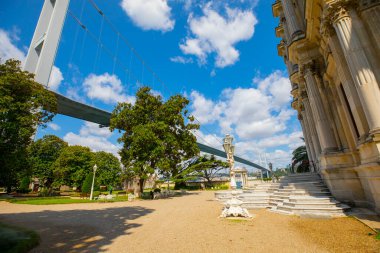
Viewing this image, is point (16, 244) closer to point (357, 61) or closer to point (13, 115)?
point (13, 115)

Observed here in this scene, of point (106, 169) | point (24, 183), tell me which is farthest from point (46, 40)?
point (106, 169)

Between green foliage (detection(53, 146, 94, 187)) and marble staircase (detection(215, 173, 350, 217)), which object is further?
green foliage (detection(53, 146, 94, 187))

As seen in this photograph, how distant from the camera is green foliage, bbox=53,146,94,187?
33.7 m

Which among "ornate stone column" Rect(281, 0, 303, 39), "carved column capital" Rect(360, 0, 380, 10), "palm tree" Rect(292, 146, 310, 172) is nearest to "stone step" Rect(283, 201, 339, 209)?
"carved column capital" Rect(360, 0, 380, 10)

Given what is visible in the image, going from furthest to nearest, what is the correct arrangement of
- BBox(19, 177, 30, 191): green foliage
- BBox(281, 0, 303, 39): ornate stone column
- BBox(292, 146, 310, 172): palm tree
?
BBox(19, 177, 30, 191): green foliage < BBox(292, 146, 310, 172): palm tree < BBox(281, 0, 303, 39): ornate stone column

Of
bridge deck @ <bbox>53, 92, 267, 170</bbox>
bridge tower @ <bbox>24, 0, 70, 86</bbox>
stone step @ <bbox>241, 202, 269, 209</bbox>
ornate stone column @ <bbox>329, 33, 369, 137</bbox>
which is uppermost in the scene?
bridge tower @ <bbox>24, 0, 70, 86</bbox>

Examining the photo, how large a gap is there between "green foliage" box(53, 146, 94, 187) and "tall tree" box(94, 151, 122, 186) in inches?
94.4

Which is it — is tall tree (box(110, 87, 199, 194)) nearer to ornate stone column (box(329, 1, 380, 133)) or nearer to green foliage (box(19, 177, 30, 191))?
ornate stone column (box(329, 1, 380, 133))

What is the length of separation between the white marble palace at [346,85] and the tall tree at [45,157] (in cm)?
3955

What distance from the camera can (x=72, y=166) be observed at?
36188 millimetres

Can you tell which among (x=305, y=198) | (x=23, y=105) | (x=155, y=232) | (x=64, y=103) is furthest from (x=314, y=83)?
(x=64, y=103)

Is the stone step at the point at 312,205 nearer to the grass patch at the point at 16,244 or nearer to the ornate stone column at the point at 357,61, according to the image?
the ornate stone column at the point at 357,61

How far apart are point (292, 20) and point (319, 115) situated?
6.55 metres

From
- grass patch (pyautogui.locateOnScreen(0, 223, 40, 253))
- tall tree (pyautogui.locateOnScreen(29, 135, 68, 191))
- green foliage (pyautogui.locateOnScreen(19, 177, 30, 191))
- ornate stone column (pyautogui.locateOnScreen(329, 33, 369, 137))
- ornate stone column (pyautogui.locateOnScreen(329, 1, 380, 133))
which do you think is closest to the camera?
grass patch (pyautogui.locateOnScreen(0, 223, 40, 253))
